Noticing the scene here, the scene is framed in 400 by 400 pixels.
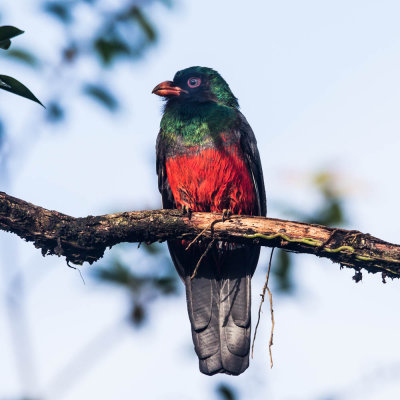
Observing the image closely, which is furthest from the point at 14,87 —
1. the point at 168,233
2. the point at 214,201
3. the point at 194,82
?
the point at 194,82

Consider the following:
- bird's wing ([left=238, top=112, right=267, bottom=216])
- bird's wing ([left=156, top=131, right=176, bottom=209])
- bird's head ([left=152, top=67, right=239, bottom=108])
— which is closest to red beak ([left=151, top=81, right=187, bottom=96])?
bird's head ([left=152, top=67, right=239, bottom=108])

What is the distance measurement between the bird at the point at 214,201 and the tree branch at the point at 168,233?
2.19 ft

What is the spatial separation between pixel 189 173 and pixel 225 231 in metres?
1.02

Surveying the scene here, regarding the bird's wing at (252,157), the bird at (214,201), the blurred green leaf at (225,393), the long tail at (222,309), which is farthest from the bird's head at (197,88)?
the blurred green leaf at (225,393)

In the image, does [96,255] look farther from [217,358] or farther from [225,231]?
[217,358]

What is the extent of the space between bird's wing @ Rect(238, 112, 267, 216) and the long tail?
52cm

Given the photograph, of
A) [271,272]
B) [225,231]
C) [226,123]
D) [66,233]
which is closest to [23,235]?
[66,233]

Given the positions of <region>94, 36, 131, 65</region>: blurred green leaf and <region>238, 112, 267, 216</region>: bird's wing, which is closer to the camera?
<region>94, 36, 131, 65</region>: blurred green leaf

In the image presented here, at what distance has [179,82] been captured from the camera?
18.6 feet

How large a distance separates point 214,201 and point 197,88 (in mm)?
1357

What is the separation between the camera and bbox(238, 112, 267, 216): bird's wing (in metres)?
5.04

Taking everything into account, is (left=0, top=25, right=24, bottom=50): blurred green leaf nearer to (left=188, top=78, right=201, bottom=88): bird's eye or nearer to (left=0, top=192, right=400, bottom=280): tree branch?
(left=0, top=192, right=400, bottom=280): tree branch

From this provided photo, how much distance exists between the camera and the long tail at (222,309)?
452 cm

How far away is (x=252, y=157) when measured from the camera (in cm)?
510
